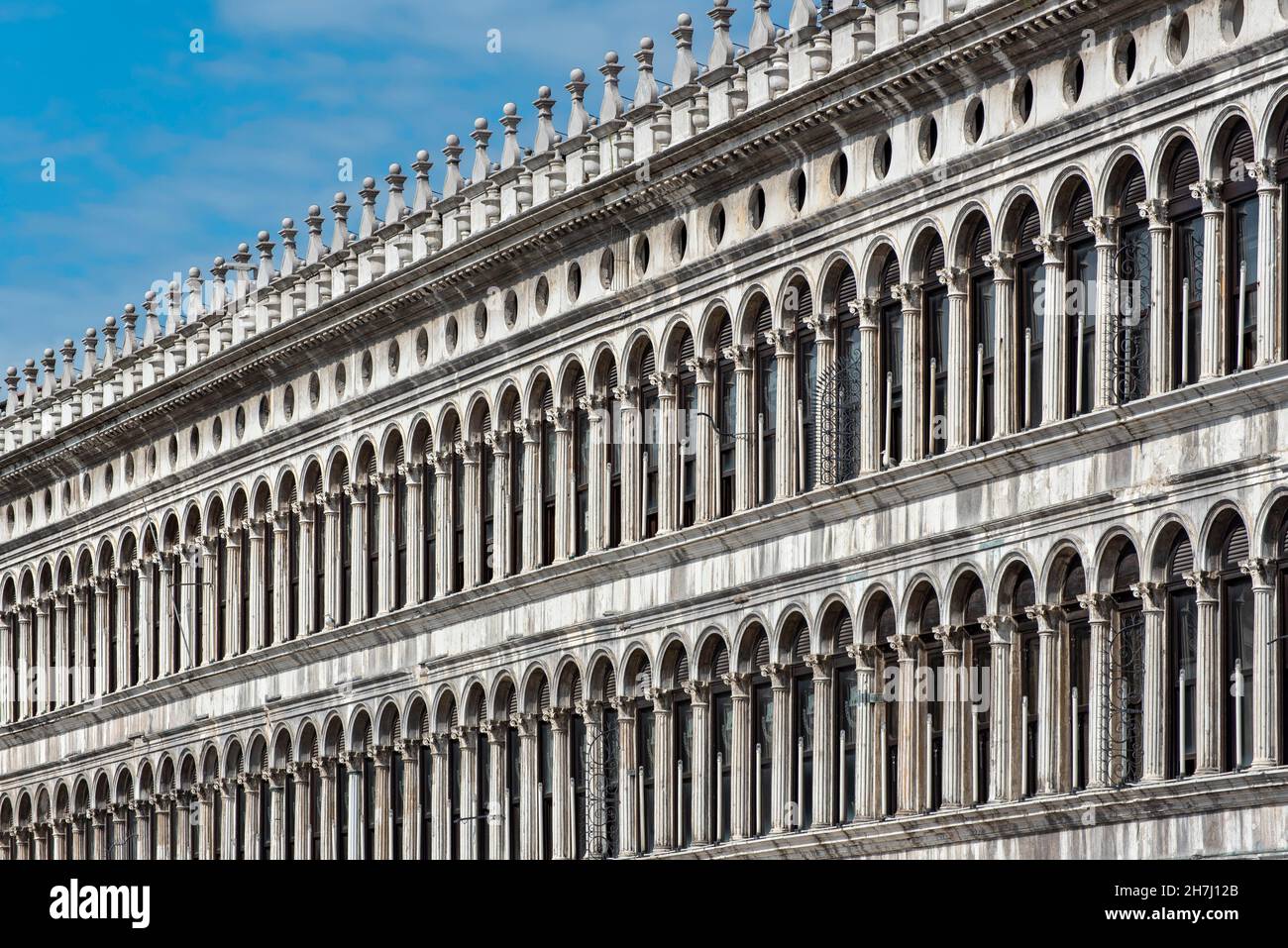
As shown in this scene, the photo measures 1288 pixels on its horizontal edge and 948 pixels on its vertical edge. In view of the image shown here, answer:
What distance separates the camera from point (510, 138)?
53.1 m

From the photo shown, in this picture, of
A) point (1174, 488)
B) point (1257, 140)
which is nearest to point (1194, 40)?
point (1257, 140)

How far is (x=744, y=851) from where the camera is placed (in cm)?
4675

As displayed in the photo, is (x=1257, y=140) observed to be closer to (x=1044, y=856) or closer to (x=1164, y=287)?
(x=1164, y=287)

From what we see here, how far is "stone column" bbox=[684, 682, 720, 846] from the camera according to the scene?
47.9 metres

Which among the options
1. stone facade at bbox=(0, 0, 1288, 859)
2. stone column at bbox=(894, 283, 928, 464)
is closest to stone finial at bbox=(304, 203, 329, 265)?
stone facade at bbox=(0, 0, 1288, 859)

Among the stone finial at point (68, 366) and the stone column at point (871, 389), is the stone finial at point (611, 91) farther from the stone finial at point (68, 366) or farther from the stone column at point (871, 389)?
the stone finial at point (68, 366)

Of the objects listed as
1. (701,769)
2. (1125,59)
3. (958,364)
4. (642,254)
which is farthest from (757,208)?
(1125,59)

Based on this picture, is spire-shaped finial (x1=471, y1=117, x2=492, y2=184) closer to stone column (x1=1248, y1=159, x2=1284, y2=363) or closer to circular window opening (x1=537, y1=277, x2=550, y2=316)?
circular window opening (x1=537, y1=277, x2=550, y2=316)

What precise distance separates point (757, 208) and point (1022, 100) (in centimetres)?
602

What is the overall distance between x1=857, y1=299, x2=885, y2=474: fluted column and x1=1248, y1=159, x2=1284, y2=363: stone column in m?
7.33

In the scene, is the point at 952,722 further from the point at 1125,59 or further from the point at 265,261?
the point at 265,261

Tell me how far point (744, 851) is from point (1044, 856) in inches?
262

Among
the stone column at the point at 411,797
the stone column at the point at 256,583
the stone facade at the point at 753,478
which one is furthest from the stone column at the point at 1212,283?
the stone column at the point at 256,583
